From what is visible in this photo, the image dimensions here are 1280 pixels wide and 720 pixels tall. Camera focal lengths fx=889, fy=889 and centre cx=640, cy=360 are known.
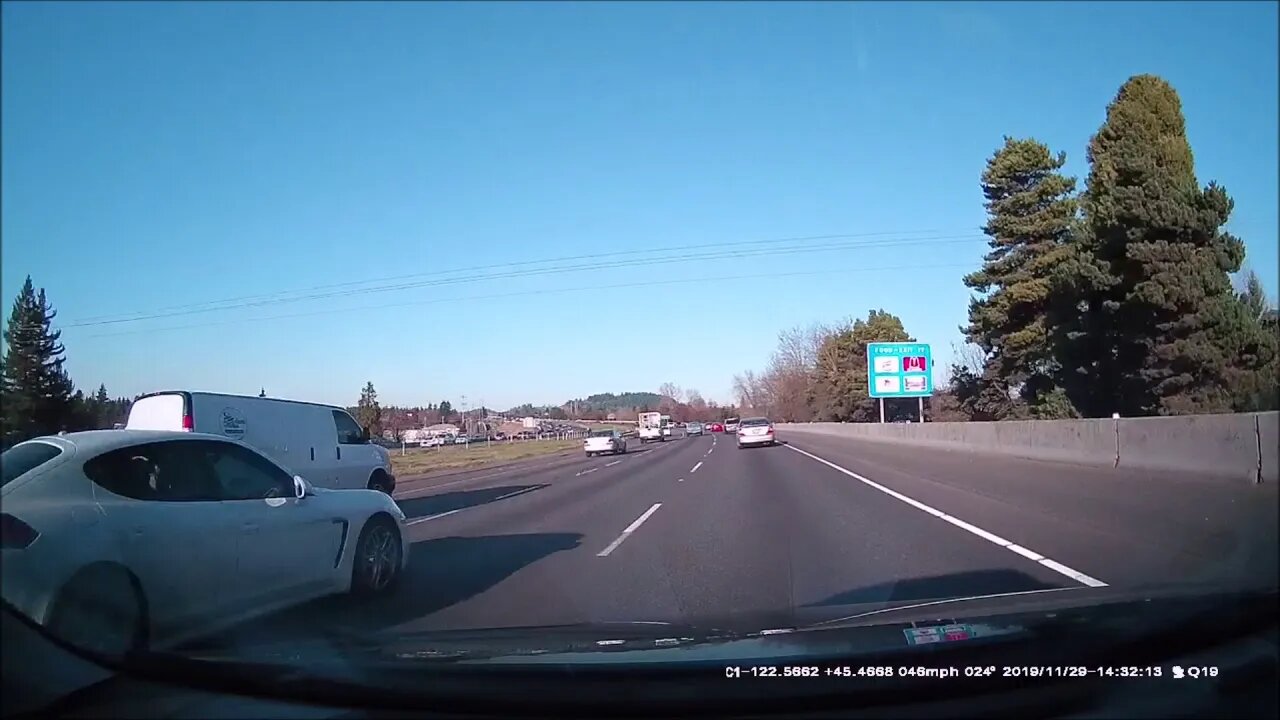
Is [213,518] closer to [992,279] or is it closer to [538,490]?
[538,490]

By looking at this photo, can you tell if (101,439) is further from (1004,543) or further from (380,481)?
(380,481)

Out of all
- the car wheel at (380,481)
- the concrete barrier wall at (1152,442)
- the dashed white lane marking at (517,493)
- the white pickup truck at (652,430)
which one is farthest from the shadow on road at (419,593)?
the white pickup truck at (652,430)

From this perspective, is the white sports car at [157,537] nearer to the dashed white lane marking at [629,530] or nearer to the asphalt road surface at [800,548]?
the asphalt road surface at [800,548]

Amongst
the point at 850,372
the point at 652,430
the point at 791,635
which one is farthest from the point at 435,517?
the point at 850,372

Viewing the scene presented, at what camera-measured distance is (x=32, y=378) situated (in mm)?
5160

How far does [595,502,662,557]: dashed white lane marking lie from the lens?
10481 mm

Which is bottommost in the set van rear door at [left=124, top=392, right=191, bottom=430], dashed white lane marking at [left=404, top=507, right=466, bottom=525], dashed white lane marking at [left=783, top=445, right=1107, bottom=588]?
dashed white lane marking at [left=404, top=507, right=466, bottom=525]

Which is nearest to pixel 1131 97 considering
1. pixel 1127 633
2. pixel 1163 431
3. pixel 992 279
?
pixel 1163 431

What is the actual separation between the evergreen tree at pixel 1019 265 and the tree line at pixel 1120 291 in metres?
0.08

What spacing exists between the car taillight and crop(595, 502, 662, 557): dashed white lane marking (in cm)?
648

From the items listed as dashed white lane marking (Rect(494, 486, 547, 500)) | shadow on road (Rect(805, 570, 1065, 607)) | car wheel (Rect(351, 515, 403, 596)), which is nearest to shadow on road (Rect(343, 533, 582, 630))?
car wheel (Rect(351, 515, 403, 596))

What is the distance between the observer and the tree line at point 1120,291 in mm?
16906

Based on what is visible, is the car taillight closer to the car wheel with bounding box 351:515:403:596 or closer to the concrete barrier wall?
the car wheel with bounding box 351:515:403:596

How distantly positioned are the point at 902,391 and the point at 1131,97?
18.6 m
